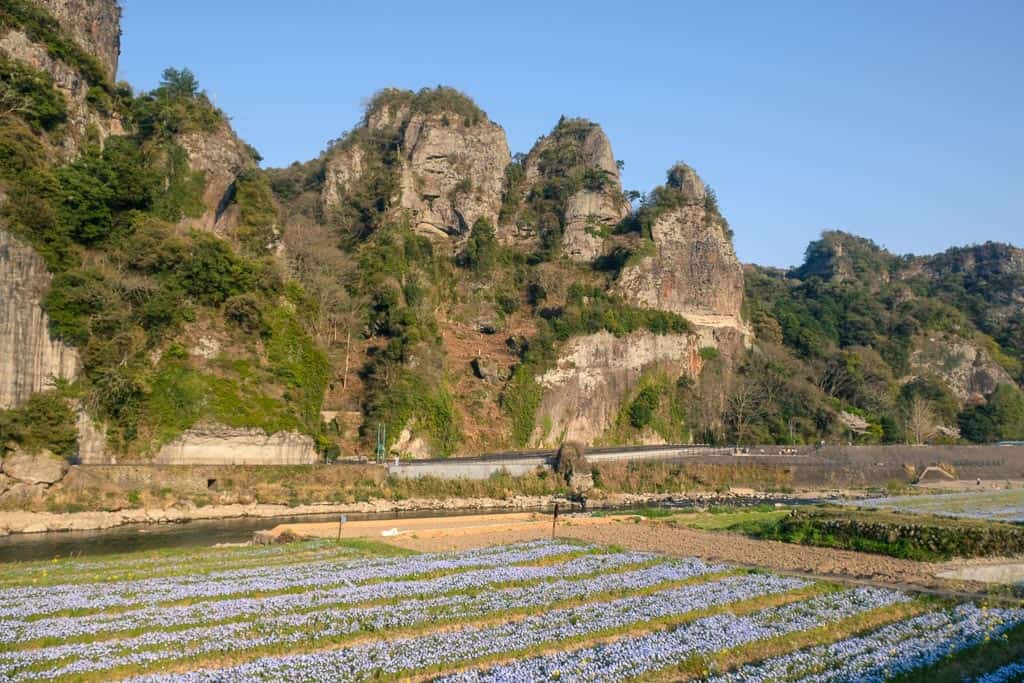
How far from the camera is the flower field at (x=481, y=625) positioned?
Answer: 37.3ft

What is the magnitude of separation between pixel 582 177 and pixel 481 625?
77.4m

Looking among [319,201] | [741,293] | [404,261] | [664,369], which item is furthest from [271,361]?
[741,293]

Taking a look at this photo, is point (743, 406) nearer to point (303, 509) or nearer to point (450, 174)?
point (450, 174)

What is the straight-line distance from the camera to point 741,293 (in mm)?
86438

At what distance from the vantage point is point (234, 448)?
45.0m

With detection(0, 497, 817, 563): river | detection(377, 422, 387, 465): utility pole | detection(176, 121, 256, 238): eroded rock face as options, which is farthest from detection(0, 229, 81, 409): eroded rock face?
detection(377, 422, 387, 465): utility pole

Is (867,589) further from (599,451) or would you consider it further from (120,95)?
(120,95)

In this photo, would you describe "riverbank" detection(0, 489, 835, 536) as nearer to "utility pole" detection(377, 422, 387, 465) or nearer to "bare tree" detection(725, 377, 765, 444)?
"utility pole" detection(377, 422, 387, 465)

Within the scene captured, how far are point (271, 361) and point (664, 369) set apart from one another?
1604 inches

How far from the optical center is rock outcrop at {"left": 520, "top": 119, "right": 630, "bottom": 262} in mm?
84000

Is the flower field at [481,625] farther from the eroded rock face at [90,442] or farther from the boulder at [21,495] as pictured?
the eroded rock face at [90,442]

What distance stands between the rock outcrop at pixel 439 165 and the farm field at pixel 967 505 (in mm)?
52806

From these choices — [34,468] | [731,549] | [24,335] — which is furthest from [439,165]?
[731,549]

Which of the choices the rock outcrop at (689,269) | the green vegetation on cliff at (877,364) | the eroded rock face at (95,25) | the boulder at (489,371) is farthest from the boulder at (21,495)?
the green vegetation on cliff at (877,364)
